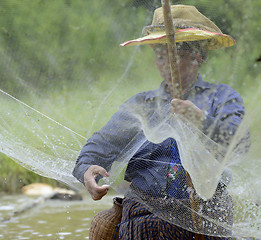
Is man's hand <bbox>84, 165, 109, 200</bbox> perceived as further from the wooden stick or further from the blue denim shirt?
the wooden stick

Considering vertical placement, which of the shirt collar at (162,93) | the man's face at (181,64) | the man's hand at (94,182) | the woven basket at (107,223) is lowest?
the woven basket at (107,223)

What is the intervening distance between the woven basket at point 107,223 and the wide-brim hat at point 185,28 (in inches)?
36.8

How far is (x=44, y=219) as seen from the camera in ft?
17.4

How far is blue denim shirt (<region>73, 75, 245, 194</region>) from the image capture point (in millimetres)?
1731

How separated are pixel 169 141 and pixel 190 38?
46cm

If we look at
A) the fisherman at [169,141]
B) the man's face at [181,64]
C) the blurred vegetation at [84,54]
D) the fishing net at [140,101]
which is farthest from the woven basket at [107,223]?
the man's face at [181,64]

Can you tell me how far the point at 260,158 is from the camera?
1.77 meters

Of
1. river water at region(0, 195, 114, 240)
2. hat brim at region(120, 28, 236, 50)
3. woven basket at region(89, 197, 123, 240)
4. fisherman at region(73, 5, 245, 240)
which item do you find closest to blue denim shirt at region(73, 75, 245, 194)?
fisherman at region(73, 5, 245, 240)

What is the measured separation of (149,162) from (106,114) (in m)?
0.27

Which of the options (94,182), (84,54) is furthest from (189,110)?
(94,182)

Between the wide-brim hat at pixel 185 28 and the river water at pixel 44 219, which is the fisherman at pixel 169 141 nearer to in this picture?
the wide-brim hat at pixel 185 28

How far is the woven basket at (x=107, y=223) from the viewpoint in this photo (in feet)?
7.73

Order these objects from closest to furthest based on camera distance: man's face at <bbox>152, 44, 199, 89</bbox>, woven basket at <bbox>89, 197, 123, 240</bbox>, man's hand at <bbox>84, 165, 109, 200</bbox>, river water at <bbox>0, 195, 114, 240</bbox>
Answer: man's face at <bbox>152, 44, 199, 89</bbox> < man's hand at <bbox>84, 165, 109, 200</bbox> < woven basket at <bbox>89, 197, 123, 240</bbox> < river water at <bbox>0, 195, 114, 240</bbox>

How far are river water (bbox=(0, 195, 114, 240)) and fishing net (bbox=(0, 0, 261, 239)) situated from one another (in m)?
1.86
